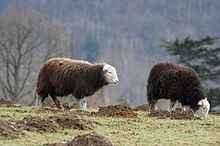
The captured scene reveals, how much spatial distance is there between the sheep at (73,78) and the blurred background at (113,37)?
30.5 metres

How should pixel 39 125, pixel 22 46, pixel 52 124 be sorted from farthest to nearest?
pixel 22 46 → pixel 52 124 → pixel 39 125

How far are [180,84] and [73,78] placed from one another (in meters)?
4.05

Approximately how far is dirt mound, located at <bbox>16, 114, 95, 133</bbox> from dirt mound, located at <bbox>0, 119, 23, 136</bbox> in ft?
1.31

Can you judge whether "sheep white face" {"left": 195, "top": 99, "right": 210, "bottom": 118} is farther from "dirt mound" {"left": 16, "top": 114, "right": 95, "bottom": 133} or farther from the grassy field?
"dirt mound" {"left": 16, "top": 114, "right": 95, "bottom": 133}

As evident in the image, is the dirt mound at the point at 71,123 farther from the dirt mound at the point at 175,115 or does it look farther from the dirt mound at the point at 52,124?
the dirt mound at the point at 175,115

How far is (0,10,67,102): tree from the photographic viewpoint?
5791 centimetres

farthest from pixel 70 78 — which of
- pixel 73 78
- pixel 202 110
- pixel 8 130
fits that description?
pixel 8 130

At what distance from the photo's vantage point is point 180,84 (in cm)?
2586

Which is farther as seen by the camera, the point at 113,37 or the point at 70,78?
the point at 113,37

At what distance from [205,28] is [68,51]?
9691 centimetres

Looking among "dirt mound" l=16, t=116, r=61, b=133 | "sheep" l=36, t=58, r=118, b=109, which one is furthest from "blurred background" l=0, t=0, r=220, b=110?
"dirt mound" l=16, t=116, r=61, b=133

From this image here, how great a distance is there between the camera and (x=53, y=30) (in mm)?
59719

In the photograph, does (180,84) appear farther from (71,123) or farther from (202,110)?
(71,123)

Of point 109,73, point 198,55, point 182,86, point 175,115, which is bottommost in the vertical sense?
point 175,115
